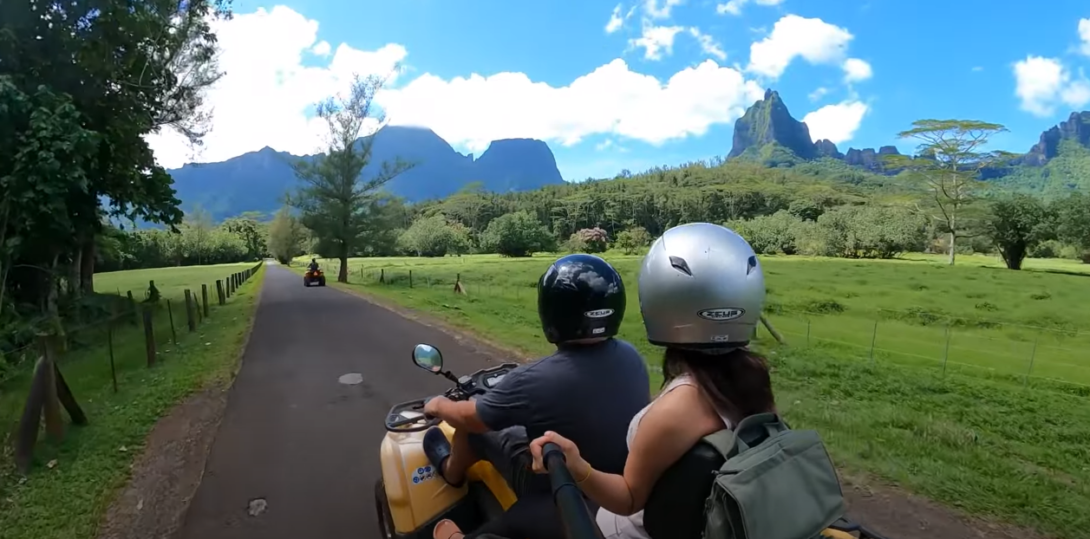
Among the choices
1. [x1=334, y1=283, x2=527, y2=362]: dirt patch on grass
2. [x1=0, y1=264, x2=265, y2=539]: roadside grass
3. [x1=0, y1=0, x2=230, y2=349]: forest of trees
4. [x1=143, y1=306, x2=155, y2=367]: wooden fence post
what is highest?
[x1=0, y1=0, x2=230, y2=349]: forest of trees

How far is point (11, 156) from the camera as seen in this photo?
11250mm

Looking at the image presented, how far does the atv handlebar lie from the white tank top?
1.11 feet

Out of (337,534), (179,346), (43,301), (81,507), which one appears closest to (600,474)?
(337,534)

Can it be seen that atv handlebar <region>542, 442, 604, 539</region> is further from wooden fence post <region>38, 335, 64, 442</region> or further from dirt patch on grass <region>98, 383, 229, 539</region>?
wooden fence post <region>38, 335, 64, 442</region>

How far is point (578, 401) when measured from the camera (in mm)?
2463

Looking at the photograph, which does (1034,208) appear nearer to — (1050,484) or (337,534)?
(1050,484)

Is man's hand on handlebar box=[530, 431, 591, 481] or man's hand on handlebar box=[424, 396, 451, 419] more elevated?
man's hand on handlebar box=[530, 431, 591, 481]

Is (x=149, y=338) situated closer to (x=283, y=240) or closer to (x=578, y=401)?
(x=578, y=401)

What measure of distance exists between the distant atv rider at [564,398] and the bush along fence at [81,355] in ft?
16.2

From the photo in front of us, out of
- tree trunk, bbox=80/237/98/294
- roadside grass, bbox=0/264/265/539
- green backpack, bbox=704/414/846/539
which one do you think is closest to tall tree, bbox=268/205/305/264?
tree trunk, bbox=80/237/98/294

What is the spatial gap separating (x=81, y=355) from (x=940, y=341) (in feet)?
64.1

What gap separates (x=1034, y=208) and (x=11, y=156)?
6400 centimetres

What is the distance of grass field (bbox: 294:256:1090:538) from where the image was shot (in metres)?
4.91

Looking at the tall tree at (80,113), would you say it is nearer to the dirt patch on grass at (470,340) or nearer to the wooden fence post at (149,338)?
the wooden fence post at (149,338)
